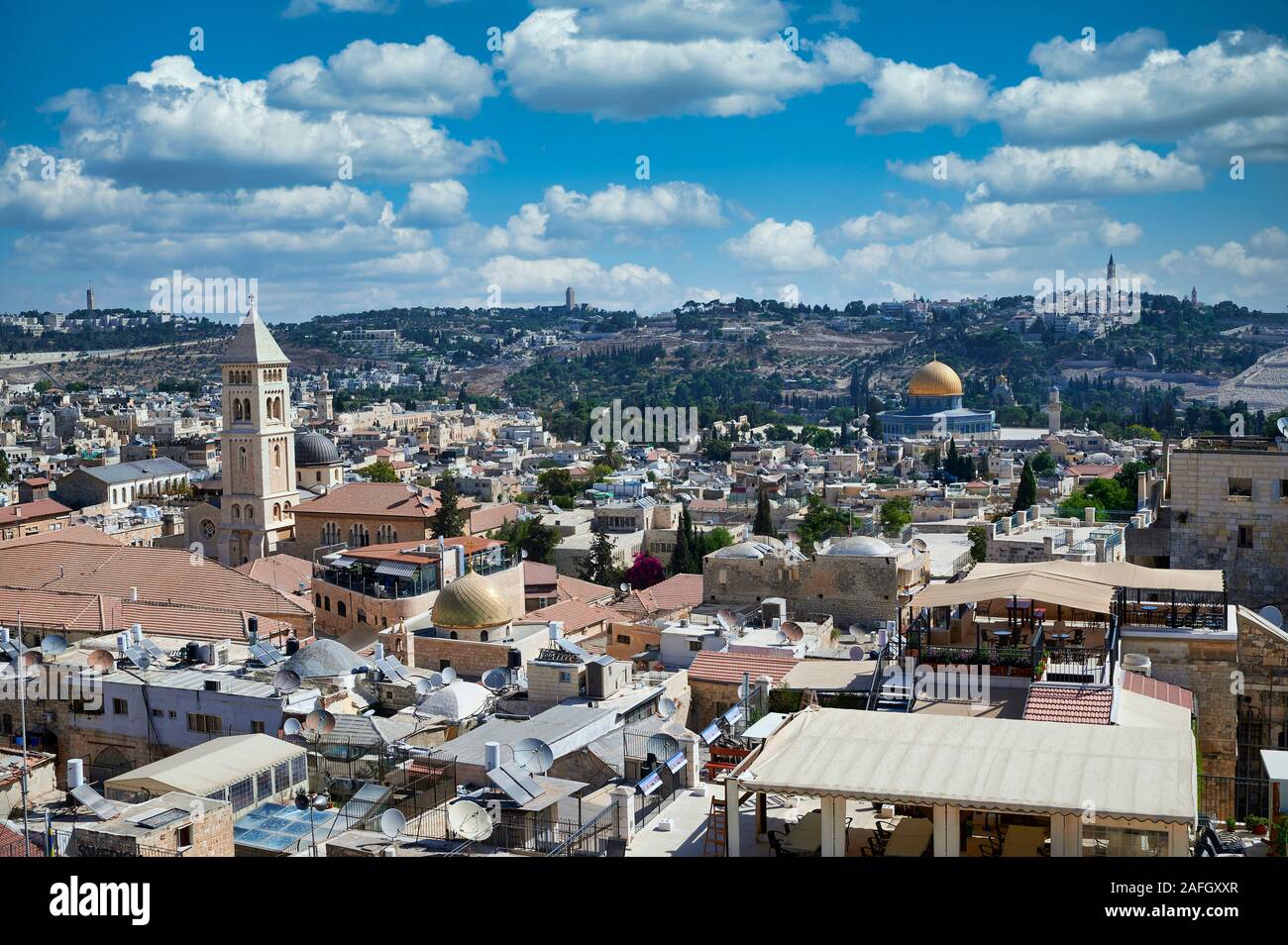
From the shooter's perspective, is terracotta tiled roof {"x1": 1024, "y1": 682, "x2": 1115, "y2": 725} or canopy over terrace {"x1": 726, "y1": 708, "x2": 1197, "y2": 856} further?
terracotta tiled roof {"x1": 1024, "y1": 682, "x2": 1115, "y2": 725}

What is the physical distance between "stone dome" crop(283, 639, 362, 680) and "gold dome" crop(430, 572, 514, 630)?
5.44ft

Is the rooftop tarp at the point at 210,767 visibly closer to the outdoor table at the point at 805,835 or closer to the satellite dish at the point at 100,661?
the satellite dish at the point at 100,661

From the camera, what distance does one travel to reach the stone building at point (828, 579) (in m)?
13.0

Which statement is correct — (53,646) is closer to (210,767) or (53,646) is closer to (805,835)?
(210,767)

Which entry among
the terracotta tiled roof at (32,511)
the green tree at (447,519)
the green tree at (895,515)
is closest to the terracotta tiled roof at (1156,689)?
the green tree at (447,519)

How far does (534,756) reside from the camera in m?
7.38

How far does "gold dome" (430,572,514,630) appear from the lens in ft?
39.1

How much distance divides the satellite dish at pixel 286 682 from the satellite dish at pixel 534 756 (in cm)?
265

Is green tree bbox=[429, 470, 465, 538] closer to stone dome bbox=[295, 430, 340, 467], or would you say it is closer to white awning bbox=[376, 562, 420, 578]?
white awning bbox=[376, 562, 420, 578]

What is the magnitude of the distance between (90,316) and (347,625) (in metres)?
101

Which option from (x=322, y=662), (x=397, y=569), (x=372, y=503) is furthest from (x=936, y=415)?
(x=322, y=662)

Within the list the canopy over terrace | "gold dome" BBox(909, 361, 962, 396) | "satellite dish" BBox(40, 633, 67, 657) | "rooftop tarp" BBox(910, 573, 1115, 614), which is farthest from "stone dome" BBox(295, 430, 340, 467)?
"gold dome" BBox(909, 361, 962, 396)
